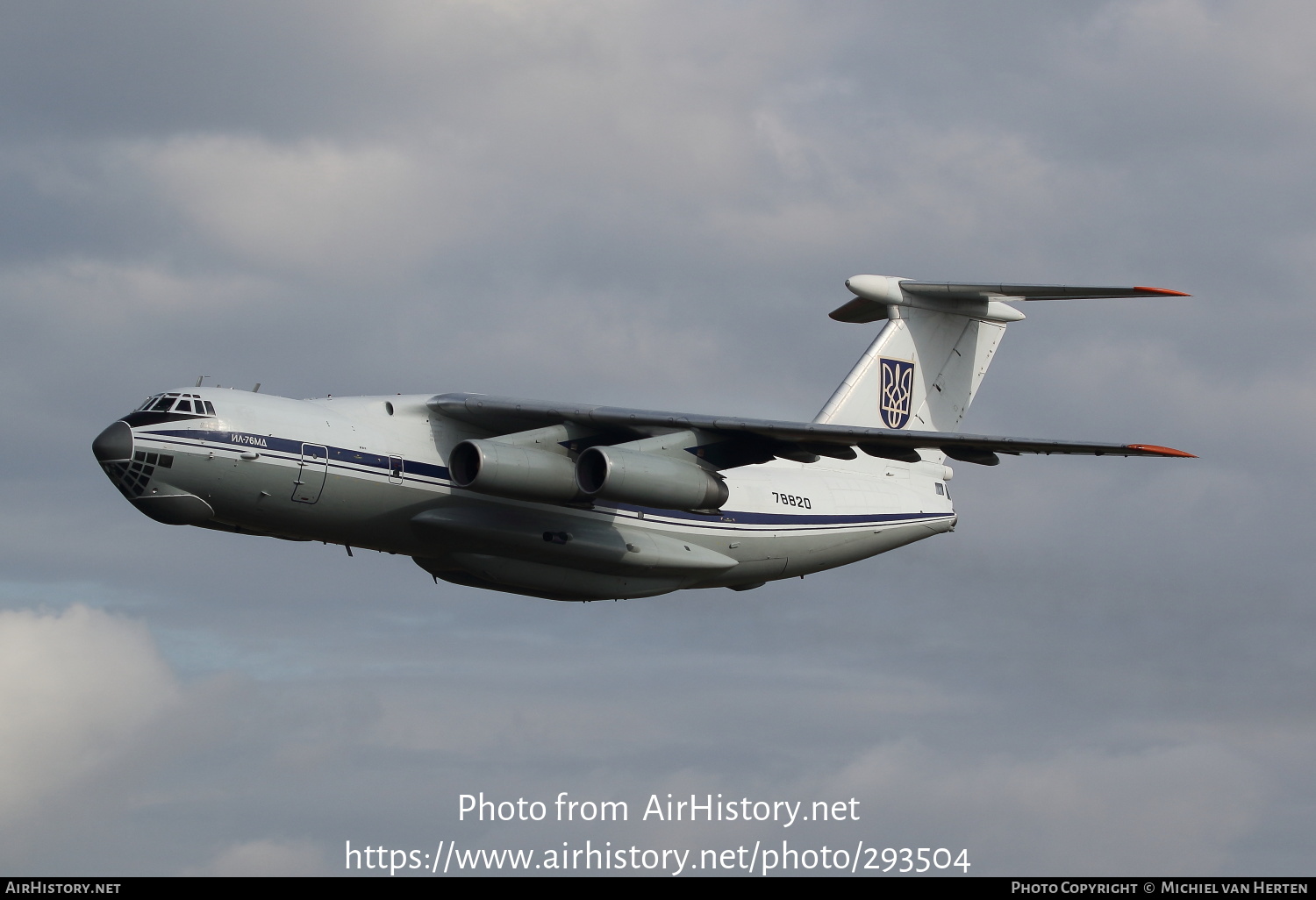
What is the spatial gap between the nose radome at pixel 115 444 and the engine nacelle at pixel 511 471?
8.85 feet

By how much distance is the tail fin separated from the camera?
17.3m

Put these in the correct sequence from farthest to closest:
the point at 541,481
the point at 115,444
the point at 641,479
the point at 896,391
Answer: the point at 896,391, the point at 541,481, the point at 641,479, the point at 115,444

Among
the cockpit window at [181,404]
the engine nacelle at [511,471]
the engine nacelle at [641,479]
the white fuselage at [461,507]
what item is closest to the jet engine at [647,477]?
the engine nacelle at [641,479]

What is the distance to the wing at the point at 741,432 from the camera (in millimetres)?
13758

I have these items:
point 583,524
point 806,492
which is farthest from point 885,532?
point 583,524

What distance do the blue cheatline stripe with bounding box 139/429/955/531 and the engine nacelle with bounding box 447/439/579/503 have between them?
0.57 meters

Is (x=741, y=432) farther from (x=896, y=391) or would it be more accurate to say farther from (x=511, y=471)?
(x=896, y=391)

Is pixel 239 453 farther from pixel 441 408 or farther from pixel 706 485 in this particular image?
pixel 706 485

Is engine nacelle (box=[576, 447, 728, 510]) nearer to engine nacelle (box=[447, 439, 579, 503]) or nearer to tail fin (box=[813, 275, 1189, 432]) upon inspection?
engine nacelle (box=[447, 439, 579, 503])

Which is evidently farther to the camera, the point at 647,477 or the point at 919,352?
the point at 919,352

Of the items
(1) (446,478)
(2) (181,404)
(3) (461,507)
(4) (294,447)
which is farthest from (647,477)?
(2) (181,404)

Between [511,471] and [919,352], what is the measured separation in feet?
19.4

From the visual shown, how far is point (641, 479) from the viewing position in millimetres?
13711

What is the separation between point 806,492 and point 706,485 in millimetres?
2460
